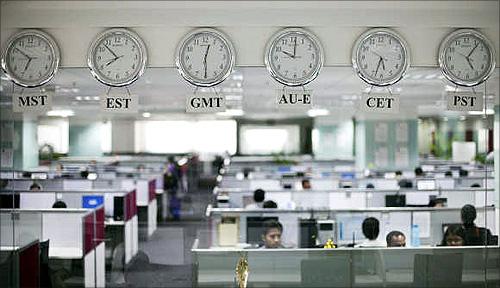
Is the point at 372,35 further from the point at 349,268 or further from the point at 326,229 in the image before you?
the point at 326,229

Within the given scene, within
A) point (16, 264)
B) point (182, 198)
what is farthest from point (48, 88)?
point (182, 198)

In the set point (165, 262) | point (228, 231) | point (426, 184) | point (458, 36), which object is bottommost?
point (165, 262)

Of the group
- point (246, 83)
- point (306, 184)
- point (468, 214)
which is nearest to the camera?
point (246, 83)

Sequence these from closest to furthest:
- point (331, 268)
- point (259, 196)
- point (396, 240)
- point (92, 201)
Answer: point (331, 268)
point (396, 240)
point (259, 196)
point (92, 201)

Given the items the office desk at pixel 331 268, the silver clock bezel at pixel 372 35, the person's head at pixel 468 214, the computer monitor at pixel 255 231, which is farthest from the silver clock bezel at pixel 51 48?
the person's head at pixel 468 214

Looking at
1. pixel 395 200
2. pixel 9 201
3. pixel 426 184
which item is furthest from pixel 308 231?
pixel 426 184

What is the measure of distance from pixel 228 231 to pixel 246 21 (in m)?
3.30

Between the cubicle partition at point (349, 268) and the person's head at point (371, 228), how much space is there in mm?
1891

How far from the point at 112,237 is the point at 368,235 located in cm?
328

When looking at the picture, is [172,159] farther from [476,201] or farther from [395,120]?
[476,201]

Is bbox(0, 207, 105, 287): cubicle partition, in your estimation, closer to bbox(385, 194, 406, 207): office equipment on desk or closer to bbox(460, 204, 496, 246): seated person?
bbox(460, 204, 496, 246): seated person

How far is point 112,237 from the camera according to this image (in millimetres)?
8469

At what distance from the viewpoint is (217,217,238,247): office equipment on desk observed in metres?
7.40

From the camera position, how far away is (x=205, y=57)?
4.93 meters
